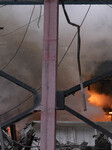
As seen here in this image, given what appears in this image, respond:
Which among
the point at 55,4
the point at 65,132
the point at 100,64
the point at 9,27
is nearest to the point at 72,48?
the point at 100,64

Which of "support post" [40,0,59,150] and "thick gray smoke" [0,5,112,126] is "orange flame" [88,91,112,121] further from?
"support post" [40,0,59,150]

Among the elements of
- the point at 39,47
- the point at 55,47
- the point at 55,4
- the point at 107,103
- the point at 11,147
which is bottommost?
the point at 11,147

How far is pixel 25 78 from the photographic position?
93.0 feet

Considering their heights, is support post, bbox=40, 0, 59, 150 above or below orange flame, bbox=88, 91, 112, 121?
below

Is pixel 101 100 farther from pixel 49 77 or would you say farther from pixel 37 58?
pixel 49 77

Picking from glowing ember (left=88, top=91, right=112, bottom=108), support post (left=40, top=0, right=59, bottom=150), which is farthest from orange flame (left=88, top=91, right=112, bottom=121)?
support post (left=40, top=0, right=59, bottom=150)

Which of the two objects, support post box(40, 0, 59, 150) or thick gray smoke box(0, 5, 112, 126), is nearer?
support post box(40, 0, 59, 150)

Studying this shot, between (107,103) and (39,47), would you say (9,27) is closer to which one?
(39,47)

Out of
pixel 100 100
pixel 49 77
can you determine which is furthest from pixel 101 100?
pixel 49 77

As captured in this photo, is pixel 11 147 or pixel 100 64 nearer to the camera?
pixel 11 147

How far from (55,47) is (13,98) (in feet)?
67.5

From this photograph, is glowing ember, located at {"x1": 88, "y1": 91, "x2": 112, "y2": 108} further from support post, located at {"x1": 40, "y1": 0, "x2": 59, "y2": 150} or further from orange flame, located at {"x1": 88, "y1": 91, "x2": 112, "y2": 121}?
support post, located at {"x1": 40, "y1": 0, "x2": 59, "y2": 150}

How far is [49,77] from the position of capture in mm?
7777

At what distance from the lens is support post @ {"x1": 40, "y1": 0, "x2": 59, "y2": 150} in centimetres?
750
